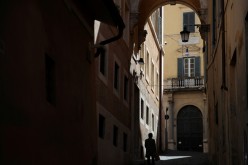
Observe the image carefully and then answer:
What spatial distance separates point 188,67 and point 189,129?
5375 mm

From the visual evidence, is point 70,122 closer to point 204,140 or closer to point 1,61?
point 1,61

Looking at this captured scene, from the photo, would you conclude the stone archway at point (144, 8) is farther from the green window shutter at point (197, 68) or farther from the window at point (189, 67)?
the window at point (189, 67)

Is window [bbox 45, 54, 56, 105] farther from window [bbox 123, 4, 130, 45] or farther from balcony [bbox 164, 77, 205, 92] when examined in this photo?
balcony [bbox 164, 77, 205, 92]

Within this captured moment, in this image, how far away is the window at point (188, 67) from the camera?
1905 inches

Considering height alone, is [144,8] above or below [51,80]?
above

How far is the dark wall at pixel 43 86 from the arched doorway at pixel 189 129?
34.6m

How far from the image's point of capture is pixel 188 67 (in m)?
48.8

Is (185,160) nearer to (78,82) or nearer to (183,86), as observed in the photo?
(78,82)

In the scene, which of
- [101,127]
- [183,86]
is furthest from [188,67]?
[101,127]

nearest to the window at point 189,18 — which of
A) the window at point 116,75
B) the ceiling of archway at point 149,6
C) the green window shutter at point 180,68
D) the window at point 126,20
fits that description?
the green window shutter at point 180,68

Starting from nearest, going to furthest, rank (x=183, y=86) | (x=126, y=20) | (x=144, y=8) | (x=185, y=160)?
(x=126, y=20)
(x=185, y=160)
(x=144, y=8)
(x=183, y=86)

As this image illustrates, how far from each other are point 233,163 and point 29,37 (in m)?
7.91

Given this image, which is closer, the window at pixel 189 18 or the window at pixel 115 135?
the window at pixel 115 135

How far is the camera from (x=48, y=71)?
32.0ft
